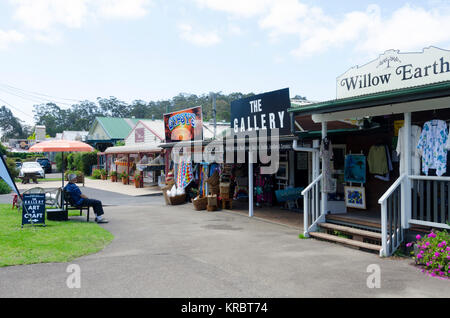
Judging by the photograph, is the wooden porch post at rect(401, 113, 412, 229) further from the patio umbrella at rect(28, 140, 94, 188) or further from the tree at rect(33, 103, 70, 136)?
the tree at rect(33, 103, 70, 136)

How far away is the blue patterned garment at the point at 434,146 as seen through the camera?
292 inches

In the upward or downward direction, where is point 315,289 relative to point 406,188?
downward

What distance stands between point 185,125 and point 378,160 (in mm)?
10603

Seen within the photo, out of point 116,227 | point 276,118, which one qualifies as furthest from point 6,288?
point 276,118

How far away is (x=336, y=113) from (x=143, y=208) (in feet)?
30.2

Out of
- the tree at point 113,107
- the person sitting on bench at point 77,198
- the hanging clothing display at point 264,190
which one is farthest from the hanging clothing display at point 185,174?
the tree at point 113,107

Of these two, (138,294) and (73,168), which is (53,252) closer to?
(138,294)

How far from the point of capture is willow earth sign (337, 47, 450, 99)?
8438 millimetres

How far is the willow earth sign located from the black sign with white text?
2135 mm

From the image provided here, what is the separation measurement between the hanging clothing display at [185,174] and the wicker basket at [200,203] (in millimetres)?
2441

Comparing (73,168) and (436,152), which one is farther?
(73,168)

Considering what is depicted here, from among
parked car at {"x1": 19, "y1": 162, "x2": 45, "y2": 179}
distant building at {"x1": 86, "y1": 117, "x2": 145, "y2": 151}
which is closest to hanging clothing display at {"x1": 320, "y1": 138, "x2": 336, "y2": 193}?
parked car at {"x1": 19, "y1": 162, "x2": 45, "y2": 179}

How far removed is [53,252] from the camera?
773cm

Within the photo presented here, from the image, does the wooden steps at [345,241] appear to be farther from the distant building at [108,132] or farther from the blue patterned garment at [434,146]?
the distant building at [108,132]
